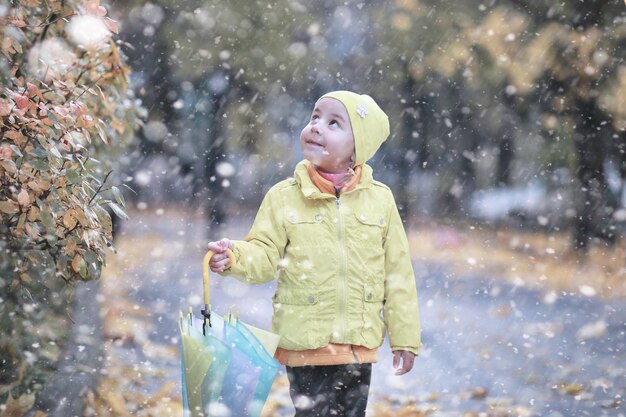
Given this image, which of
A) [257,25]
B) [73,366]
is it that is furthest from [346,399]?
[257,25]

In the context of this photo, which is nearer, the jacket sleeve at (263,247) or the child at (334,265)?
the jacket sleeve at (263,247)

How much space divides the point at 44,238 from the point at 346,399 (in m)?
1.45

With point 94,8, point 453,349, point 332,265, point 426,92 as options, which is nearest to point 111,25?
point 94,8

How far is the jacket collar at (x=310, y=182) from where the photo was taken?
378 centimetres

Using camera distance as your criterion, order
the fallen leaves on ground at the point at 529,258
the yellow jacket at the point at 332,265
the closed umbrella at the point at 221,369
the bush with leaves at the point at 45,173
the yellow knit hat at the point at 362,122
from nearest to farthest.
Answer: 1. the closed umbrella at the point at 221,369
2. the bush with leaves at the point at 45,173
3. the yellow jacket at the point at 332,265
4. the yellow knit hat at the point at 362,122
5. the fallen leaves on ground at the point at 529,258

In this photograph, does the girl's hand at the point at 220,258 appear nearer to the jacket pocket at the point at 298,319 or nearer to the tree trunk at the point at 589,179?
the jacket pocket at the point at 298,319

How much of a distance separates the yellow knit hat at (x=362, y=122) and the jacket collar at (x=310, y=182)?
6 cm

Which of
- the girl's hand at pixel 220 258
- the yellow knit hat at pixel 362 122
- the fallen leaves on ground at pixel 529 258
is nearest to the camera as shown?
the girl's hand at pixel 220 258

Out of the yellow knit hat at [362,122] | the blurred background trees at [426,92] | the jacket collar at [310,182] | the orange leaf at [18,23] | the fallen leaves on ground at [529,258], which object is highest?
the blurred background trees at [426,92]

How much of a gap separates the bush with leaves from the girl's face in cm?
86

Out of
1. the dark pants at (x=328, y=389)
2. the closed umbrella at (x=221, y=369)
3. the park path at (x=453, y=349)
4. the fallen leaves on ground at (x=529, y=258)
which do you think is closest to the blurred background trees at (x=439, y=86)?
the fallen leaves on ground at (x=529, y=258)

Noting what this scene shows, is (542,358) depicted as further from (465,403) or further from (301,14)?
(301,14)

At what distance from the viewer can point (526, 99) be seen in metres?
14.9

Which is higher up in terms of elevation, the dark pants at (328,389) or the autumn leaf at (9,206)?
the autumn leaf at (9,206)
